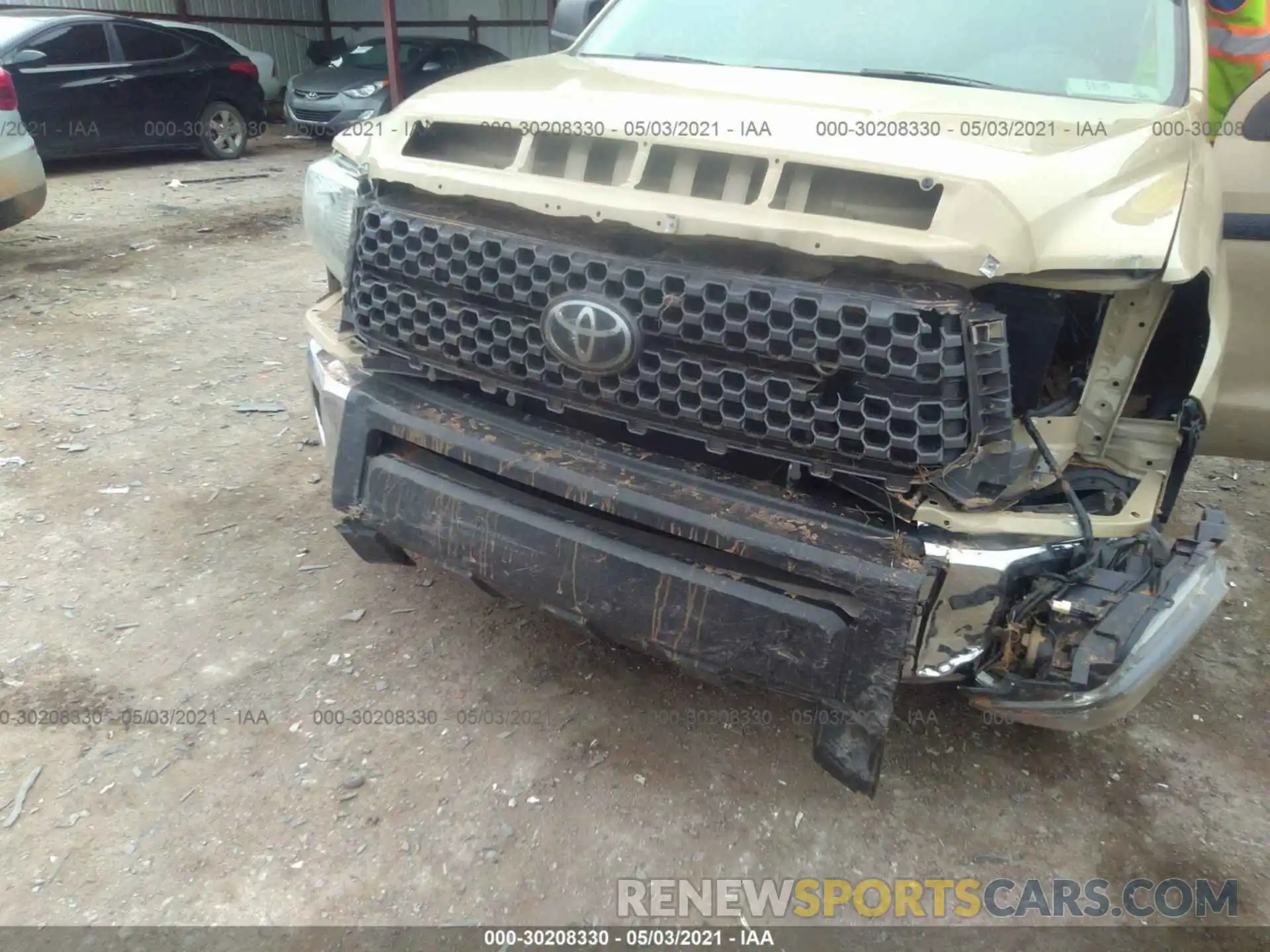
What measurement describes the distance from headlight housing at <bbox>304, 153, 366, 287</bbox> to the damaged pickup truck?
0.59 ft

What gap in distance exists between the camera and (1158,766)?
2605 mm

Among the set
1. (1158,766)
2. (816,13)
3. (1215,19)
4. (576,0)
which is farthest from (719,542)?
(1215,19)

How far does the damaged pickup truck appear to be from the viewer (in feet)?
6.14

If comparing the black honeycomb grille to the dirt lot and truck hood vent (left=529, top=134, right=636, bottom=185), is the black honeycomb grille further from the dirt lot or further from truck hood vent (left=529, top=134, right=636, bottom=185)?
the dirt lot

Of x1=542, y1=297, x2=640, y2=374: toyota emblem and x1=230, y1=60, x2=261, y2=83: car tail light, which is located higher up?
x1=542, y1=297, x2=640, y2=374: toyota emblem

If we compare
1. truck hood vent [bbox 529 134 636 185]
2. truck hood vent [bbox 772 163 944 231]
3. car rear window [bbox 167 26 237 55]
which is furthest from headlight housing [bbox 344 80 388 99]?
truck hood vent [bbox 772 163 944 231]

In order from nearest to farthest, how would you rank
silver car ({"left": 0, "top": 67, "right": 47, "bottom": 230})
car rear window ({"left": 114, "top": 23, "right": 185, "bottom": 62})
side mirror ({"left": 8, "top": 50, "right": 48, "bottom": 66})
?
silver car ({"left": 0, "top": 67, "right": 47, "bottom": 230})
side mirror ({"left": 8, "top": 50, "right": 48, "bottom": 66})
car rear window ({"left": 114, "top": 23, "right": 185, "bottom": 62})

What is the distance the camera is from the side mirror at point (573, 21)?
350 cm

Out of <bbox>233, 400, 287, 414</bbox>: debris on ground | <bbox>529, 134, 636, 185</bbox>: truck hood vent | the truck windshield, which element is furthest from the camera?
<bbox>233, 400, 287, 414</bbox>: debris on ground

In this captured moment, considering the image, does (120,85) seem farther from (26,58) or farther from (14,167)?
(14,167)

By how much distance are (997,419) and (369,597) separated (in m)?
2.10

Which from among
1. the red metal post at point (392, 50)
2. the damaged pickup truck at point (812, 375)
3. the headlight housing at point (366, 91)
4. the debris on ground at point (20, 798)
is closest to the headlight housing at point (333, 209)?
the damaged pickup truck at point (812, 375)

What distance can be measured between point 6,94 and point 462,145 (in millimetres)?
5394

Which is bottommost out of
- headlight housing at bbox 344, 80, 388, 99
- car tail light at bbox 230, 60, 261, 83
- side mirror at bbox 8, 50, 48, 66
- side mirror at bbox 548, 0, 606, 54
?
headlight housing at bbox 344, 80, 388, 99
